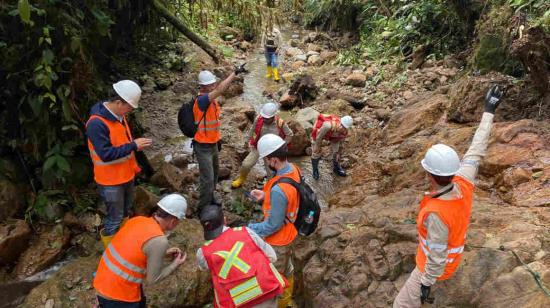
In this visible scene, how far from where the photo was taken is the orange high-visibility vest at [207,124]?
205 inches

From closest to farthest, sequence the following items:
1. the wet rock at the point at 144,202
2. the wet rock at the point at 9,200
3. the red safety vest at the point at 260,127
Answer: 1. the wet rock at the point at 9,200
2. the wet rock at the point at 144,202
3. the red safety vest at the point at 260,127

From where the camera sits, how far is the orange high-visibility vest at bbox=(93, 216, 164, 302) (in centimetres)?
311

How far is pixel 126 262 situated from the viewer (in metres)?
3.13

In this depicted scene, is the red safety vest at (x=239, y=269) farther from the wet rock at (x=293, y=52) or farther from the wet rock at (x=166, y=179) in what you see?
the wet rock at (x=293, y=52)

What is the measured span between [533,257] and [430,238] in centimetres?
131

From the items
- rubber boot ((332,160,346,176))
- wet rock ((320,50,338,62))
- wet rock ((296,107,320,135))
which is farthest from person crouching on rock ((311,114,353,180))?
wet rock ((320,50,338,62))

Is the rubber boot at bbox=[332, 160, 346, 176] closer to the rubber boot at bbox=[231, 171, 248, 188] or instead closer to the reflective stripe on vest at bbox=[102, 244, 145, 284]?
the rubber boot at bbox=[231, 171, 248, 188]

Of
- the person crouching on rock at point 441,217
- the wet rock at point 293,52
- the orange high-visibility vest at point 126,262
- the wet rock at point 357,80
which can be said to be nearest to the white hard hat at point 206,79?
the orange high-visibility vest at point 126,262

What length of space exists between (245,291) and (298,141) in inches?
227

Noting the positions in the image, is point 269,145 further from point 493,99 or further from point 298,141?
point 298,141

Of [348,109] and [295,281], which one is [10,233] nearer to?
[295,281]

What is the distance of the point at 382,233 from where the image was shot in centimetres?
441

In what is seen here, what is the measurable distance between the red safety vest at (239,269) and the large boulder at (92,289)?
176 cm

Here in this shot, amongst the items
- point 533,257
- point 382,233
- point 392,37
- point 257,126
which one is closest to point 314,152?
point 257,126
